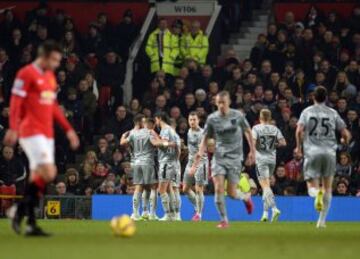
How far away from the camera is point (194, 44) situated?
35.8 metres

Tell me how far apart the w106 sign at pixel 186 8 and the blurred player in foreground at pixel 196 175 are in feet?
31.1

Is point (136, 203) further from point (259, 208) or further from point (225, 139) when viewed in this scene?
point (225, 139)

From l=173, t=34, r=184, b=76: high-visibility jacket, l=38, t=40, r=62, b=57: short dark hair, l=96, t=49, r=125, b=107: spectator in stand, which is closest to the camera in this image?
l=38, t=40, r=62, b=57: short dark hair

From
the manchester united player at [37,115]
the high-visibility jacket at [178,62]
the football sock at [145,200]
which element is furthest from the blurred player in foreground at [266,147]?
the manchester united player at [37,115]

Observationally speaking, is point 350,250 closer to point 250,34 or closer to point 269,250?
point 269,250

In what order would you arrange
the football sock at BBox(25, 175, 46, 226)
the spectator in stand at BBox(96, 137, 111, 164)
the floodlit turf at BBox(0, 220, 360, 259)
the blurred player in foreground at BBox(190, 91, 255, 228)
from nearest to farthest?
1. the floodlit turf at BBox(0, 220, 360, 259)
2. the football sock at BBox(25, 175, 46, 226)
3. the blurred player in foreground at BBox(190, 91, 255, 228)
4. the spectator in stand at BBox(96, 137, 111, 164)

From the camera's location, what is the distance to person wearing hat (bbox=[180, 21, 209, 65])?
35.7m

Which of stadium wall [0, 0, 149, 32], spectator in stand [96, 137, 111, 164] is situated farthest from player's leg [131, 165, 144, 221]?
stadium wall [0, 0, 149, 32]

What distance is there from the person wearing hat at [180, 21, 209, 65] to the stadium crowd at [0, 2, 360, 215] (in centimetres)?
3

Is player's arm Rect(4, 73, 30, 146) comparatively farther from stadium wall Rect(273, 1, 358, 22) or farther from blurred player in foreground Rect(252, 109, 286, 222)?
stadium wall Rect(273, 1, 358, 22)

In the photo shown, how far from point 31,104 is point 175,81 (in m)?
17.4

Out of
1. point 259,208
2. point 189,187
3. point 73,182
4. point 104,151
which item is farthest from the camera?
point 104,151

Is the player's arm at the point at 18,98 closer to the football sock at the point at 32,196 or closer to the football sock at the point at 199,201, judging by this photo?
the football sock at the point at 32,196

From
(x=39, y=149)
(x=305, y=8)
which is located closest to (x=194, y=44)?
(x=305, y=8)
